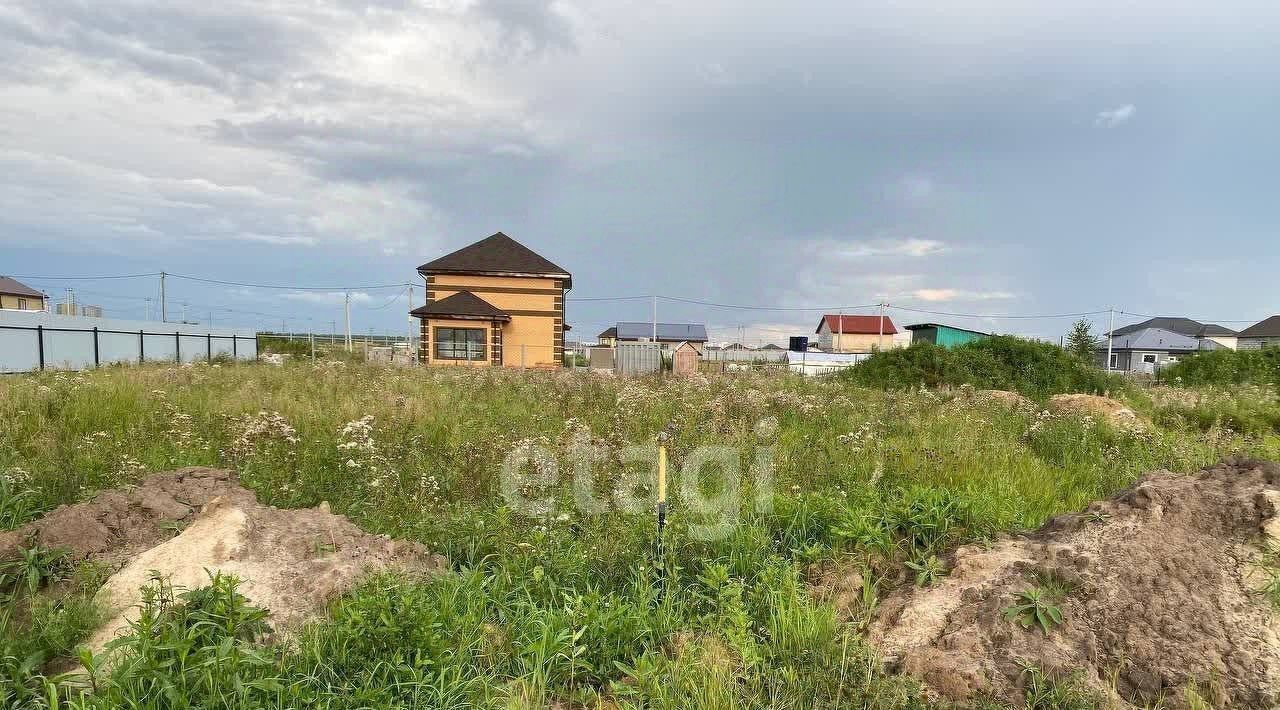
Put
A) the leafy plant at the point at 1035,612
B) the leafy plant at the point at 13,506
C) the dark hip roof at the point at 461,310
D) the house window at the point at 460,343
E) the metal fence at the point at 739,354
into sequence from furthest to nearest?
1. the metal fence at the point at 739,354
2. the house window at the point at 460,343
3. the dark hip roof at the point at 461,310
4. the leafy plant at the point at 13,506
5. the leafy plant at the point at 1035,612

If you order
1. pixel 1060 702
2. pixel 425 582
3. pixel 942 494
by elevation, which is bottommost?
pixel 1060 702

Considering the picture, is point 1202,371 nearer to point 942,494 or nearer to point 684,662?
point 942,494

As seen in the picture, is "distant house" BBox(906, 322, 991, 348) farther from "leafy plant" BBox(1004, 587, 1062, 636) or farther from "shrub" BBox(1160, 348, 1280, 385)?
"leafy plant" BBox(1004, 587, 1062, 636)

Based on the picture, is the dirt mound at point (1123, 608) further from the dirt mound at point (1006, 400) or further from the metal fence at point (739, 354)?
the metal fence at point (739, 354)

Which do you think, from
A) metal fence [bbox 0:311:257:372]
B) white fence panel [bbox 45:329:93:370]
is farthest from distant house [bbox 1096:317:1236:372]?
white fence panel [bbox 45:329:93:370]

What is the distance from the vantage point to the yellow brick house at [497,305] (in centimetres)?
2670

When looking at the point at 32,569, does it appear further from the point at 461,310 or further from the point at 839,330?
the point at 839,330

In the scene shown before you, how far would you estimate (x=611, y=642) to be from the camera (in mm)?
3119

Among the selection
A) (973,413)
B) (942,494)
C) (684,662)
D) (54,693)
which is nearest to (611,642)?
(684,662)

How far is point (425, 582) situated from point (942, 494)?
11.7 ft

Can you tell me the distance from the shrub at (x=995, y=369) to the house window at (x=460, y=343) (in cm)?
1648

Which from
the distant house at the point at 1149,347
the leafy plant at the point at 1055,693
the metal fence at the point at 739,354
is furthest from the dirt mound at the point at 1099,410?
the distant house at the point at 1149,347

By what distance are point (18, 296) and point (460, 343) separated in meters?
54.1

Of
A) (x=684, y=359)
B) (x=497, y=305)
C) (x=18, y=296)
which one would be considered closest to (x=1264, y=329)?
(x=684, y=359)
